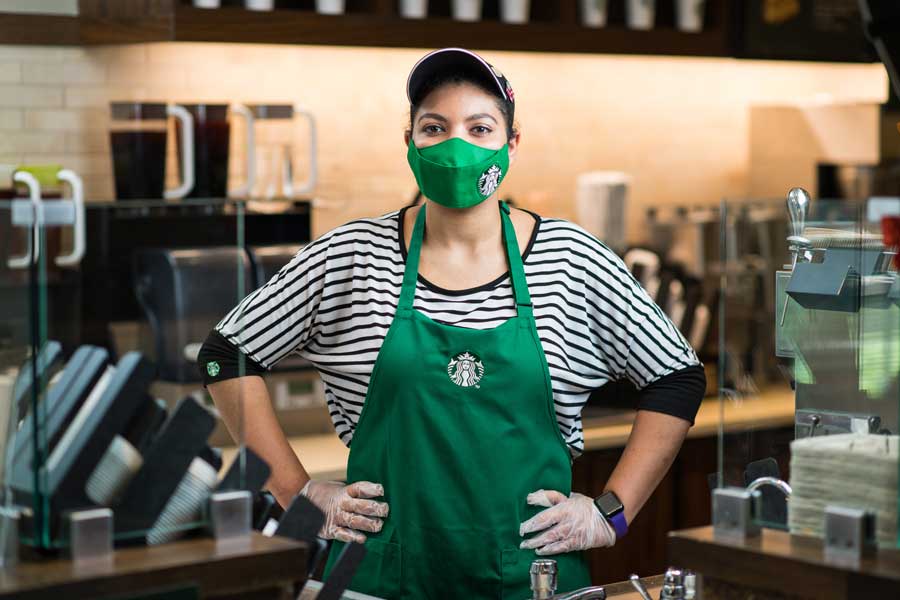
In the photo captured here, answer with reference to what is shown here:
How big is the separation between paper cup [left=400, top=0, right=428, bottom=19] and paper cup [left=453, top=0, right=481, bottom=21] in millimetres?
117

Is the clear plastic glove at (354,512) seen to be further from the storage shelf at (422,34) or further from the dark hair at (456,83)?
the storage shelf at (422,34)

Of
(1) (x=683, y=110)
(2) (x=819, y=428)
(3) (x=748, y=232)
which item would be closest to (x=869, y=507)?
(2) (x=819, y=428)

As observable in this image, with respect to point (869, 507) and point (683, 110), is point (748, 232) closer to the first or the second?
point (869, 507)

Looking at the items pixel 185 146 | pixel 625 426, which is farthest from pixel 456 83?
pixel 625 426

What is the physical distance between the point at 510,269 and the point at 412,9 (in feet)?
5.73

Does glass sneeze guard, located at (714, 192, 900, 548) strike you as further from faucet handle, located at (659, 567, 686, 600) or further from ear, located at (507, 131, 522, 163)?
ear, located at (507, 131, 522, 163)

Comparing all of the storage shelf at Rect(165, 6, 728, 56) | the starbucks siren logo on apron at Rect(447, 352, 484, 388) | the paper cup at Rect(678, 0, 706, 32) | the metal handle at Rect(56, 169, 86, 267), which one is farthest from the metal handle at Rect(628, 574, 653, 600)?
the paper cup at Rect(678, 0, 706, 32)

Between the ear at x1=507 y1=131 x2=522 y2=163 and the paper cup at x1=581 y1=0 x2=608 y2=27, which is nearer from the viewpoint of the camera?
the ear at x1=507 y1=131 x2=522 y2=163

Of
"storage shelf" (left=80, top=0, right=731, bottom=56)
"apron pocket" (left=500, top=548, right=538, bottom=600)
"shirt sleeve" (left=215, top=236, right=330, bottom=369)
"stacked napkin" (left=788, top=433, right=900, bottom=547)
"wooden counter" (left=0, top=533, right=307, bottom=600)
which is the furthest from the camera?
"storage shelf" (left=80, top=0, right=731, bottom=56)

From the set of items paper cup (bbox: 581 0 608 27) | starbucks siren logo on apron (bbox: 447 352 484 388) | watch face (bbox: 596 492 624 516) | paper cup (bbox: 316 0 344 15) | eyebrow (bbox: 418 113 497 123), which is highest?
paper cup (bbox: 581 0 608 27)

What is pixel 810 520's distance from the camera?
151cm

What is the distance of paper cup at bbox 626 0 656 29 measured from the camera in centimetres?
412

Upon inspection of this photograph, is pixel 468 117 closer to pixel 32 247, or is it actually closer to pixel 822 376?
pixel 822 376

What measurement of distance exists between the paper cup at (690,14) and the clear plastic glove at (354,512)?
255 cm
